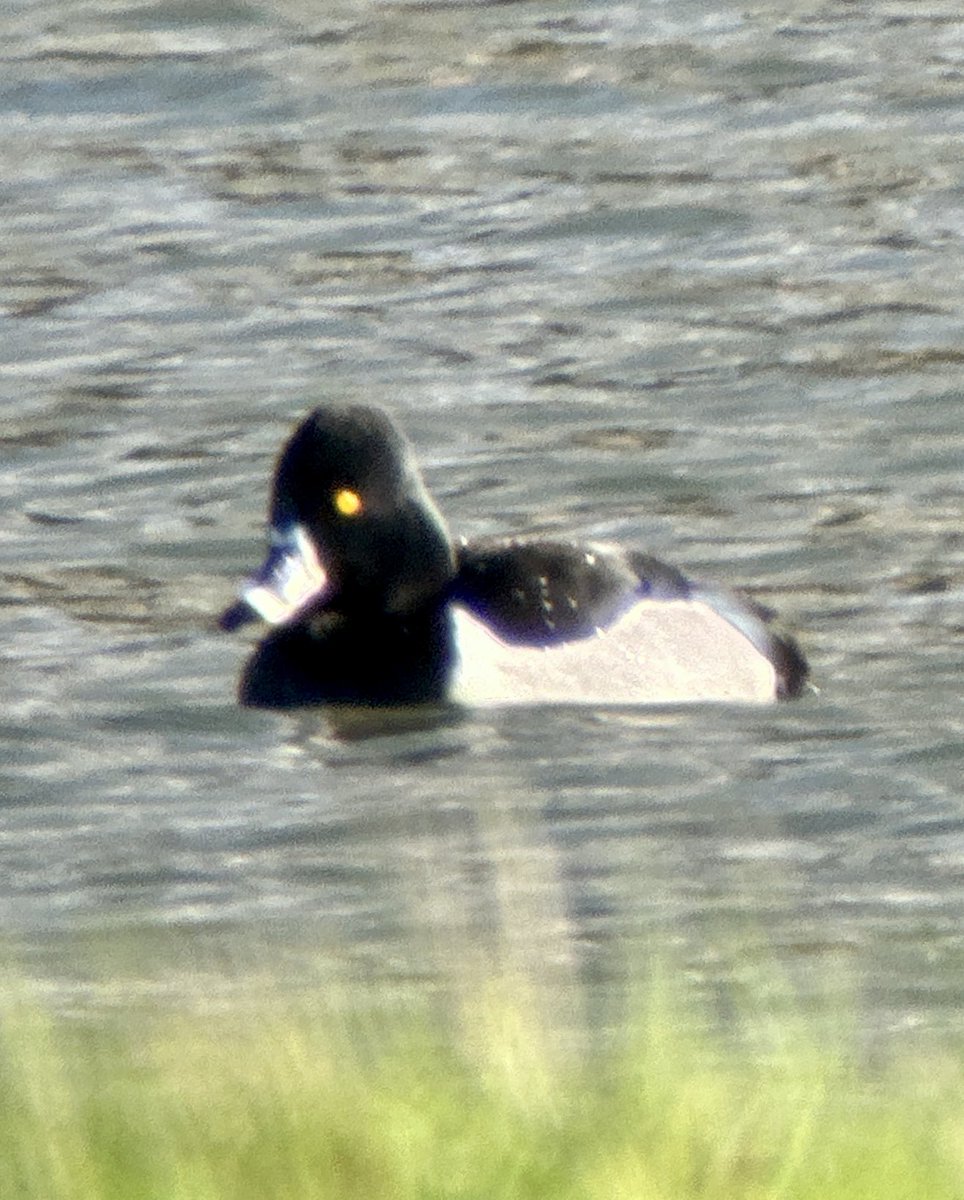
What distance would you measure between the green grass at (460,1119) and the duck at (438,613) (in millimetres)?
4470

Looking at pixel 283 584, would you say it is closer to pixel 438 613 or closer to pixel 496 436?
pixel 438 613

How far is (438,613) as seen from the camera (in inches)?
385

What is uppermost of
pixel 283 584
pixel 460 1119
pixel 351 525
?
pixel 460 1119

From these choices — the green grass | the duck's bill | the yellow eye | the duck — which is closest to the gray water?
the duck

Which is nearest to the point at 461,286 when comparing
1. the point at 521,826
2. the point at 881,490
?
the point at 881,490

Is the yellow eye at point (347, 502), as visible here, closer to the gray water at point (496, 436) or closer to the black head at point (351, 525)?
the black head at point (351, 525)

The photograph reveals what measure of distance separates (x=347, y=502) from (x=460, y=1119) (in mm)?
5316

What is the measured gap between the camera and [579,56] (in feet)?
54.8

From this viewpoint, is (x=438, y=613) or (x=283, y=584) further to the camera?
(x=283, y=584)

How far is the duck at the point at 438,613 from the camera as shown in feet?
31.7

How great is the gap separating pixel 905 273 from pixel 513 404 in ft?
6.91

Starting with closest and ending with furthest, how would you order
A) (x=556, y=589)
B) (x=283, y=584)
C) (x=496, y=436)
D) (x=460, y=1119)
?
(x=460, y=1119) < (x=556, y=589) < (x=283, y=584) < (x=496, y=436)

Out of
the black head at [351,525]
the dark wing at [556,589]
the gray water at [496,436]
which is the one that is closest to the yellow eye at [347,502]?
the black head at [351,525]

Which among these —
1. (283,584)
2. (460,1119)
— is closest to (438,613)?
(283,584)
